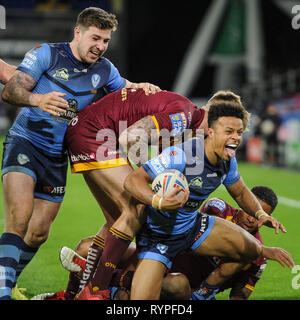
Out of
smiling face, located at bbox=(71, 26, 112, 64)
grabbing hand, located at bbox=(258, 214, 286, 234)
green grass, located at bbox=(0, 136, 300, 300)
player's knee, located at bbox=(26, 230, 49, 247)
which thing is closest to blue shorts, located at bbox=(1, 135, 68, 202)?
player's knee, located at bbox=(26, 230, 49, 247)

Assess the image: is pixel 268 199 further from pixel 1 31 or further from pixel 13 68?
pixel 1 31

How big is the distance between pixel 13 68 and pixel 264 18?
19821mm

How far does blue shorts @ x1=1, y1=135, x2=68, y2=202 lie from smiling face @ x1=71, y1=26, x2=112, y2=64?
83 cm

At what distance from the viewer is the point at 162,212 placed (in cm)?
430

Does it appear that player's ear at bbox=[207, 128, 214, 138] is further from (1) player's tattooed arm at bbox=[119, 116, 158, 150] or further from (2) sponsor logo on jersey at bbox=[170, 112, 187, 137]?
(1) player's tattooed arm at bbox=[119, 116, 158, 150]

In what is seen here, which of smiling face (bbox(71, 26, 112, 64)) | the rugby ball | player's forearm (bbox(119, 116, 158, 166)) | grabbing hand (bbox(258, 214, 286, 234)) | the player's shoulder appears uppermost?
smiling face (bbox(71, 26, 112, 64))

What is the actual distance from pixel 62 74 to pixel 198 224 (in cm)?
161

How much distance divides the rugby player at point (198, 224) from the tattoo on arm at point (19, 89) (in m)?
1.00

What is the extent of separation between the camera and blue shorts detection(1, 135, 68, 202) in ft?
14.9

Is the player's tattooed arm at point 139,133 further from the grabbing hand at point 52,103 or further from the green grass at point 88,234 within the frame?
the green grass at point 88,234

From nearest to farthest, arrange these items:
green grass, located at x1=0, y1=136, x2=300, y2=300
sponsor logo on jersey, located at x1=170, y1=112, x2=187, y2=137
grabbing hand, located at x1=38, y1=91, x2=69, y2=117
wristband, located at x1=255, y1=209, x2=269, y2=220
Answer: grabbing hand, located at x1=38, y1=91, x2=69, y2=117, sponsor logo on jersey, located at x1=170, y1=112, x2=187, y2=137, wristband, located at x1=255, y1=209, x2=269, y2=220, green grass, located at x1=0, y1=136, x2=300, y2=300

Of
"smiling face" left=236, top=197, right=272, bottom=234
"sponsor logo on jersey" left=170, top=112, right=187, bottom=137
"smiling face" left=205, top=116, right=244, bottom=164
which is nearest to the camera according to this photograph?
"smiling face" left=205, top=116, right=244, bottom=164

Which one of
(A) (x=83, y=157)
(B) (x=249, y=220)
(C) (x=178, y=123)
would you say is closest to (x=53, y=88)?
(A) (x=83, y=157)
